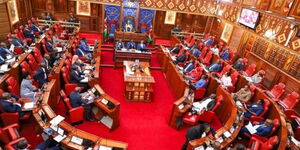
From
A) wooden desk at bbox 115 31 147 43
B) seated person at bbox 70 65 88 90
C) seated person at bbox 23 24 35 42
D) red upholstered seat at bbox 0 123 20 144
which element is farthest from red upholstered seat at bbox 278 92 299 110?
seated person at bbox 23 24 35 42

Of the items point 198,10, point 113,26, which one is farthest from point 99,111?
point 198,10

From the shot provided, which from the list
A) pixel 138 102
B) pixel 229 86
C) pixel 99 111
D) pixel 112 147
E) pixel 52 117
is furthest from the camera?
pixel 229 86

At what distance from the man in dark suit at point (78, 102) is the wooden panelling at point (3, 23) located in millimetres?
8154

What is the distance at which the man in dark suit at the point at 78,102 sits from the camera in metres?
5.84

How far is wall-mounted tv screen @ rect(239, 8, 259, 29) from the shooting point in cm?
1069

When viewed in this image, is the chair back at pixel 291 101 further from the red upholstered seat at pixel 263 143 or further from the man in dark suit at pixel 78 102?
the man in dark suit at pixel 78 102

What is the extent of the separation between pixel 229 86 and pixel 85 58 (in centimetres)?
642

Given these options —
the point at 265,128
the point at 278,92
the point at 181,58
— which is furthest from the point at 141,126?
the point at 278,92

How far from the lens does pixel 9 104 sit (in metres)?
5.25

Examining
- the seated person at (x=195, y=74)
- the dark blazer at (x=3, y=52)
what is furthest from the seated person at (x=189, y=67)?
the dark blazer at (x=3, y=52)

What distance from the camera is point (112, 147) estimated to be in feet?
15.0

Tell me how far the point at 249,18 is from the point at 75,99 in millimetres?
10009

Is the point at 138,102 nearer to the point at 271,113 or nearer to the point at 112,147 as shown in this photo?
the point at 112,147

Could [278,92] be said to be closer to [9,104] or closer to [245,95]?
[245,95]
